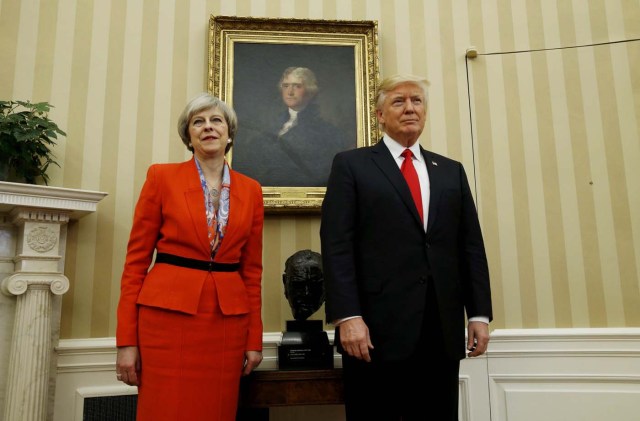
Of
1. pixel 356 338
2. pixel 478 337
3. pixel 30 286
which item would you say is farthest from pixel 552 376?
pixel 30 286

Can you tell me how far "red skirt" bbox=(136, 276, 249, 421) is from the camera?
156 centimetres

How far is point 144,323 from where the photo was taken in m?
1.60

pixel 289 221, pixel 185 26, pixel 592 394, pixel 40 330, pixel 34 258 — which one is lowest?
pixel 592 394

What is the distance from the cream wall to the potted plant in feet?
0.43

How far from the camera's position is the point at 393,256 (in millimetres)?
1570

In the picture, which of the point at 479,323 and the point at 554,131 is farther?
the point at 554,131

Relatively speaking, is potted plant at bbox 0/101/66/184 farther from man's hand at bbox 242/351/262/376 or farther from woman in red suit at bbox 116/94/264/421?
man's hand at bbox 242/351/262/376

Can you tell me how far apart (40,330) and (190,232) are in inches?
39.5

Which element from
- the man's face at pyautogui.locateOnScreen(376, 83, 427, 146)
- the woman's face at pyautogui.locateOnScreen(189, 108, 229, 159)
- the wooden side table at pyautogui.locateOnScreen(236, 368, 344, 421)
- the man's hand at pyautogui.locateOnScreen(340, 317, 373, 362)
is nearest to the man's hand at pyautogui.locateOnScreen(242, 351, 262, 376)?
the wooden side table at pyautogui.locateOnScreen(236, 368, 344, 421)

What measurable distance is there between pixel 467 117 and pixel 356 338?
5.72 ft

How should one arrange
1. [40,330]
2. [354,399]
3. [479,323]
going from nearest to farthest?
[354,399], [479,323], [40,330]

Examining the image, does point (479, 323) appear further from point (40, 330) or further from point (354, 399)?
point (40, 330)

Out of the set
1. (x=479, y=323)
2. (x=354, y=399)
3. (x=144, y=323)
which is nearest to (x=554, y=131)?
(x=479, y=323)

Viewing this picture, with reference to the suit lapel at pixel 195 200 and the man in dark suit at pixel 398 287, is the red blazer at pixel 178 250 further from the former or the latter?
the man in dark suit at pixel 398 287
